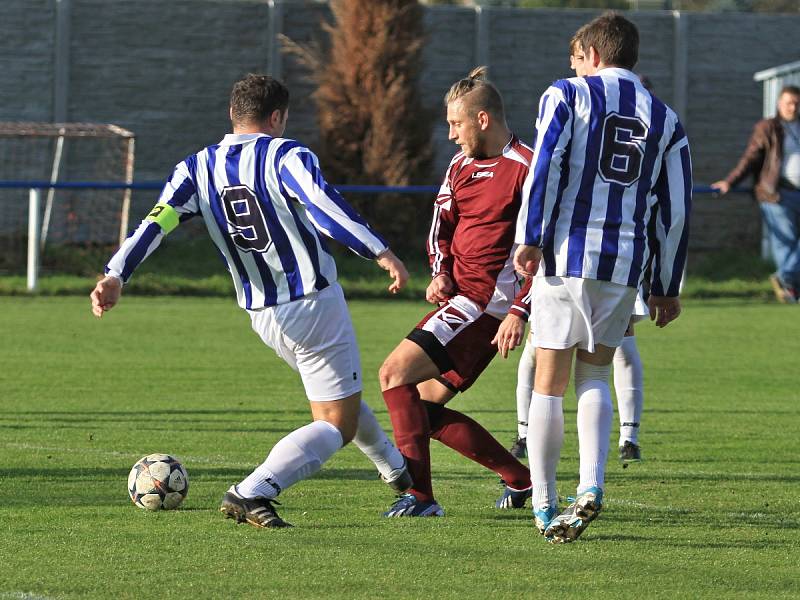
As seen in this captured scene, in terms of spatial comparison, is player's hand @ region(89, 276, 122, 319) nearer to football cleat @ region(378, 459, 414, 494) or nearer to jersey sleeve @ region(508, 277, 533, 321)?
football cleat @ region(378, 459, 414, 494)

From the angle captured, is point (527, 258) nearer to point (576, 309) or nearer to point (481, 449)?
point (576, 309)

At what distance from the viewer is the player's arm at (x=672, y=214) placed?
5252 mm

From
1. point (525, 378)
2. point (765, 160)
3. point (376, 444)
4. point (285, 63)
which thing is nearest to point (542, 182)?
point (376, 444)

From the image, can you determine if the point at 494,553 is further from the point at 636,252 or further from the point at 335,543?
the point at 636,252

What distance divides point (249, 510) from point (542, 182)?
1593mm

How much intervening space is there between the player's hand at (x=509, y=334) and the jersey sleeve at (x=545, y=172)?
1.65 feet

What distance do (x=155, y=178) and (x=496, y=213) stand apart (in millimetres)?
15634

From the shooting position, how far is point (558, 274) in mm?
5125

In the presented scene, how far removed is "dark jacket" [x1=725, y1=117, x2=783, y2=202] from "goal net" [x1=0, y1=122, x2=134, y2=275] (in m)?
8.87

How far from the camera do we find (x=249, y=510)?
5.21 m

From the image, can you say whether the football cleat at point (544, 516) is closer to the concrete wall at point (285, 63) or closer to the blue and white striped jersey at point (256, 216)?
the blue and white striped jersey at point (256, 216)

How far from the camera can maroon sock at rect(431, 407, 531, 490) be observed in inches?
234

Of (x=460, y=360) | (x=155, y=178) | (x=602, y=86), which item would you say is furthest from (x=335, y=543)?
(x=155, y=178)

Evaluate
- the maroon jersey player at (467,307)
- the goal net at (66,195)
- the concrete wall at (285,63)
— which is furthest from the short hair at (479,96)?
the concrete wall at (285,63)
